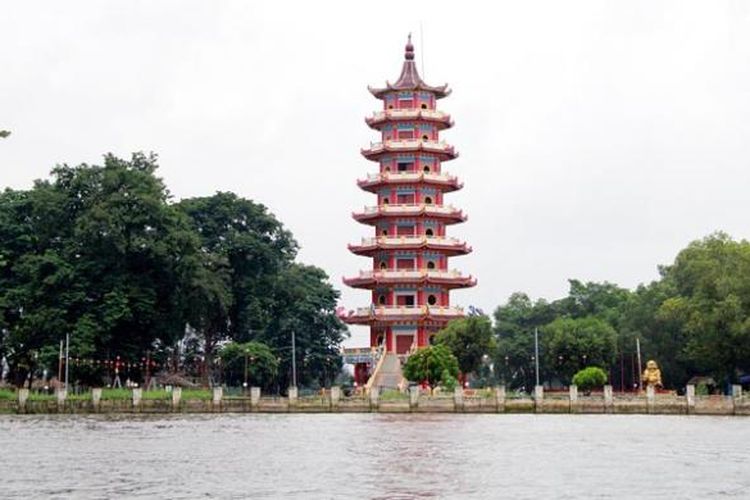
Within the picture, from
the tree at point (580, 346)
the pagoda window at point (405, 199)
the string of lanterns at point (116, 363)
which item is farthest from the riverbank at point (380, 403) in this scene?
the pagoda window at point (405, 199)

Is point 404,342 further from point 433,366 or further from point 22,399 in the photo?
point 22,399

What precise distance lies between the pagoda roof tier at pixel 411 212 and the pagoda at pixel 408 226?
3.2 inches

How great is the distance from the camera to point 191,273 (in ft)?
300

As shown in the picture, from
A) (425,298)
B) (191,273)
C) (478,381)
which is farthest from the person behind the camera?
(478,381)

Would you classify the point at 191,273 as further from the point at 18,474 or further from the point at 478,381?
the point at 478,381

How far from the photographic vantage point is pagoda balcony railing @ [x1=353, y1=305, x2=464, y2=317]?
4126 inches

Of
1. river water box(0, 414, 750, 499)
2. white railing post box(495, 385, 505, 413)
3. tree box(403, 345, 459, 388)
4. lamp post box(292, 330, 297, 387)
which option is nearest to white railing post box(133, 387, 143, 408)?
river water box(0, 414, 750, 499)

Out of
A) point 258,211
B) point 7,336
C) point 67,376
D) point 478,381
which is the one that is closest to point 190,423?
point 67,376

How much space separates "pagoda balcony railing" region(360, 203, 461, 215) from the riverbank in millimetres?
25294

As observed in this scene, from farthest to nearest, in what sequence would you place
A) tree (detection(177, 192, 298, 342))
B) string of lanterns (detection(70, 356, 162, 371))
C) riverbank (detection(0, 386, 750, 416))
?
1. tree (detection(177, 192, 298, 342))
2. string of lanterns (detection(70, 356, 162, 371))
3. riverbank (detection(0, 386, 750, 416))

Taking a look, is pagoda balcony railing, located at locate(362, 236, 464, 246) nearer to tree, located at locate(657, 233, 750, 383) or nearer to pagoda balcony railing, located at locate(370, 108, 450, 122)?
pagoda balcony railing, located at locate(370, 108, 450, 122)

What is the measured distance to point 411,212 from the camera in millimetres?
107312

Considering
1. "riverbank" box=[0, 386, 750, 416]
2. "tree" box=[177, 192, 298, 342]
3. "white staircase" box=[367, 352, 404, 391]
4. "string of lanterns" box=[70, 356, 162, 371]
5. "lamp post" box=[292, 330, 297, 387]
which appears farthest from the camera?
"lamp post" box=[292, 330, 297, 387]

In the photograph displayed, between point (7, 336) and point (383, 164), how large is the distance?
35.2 metres
